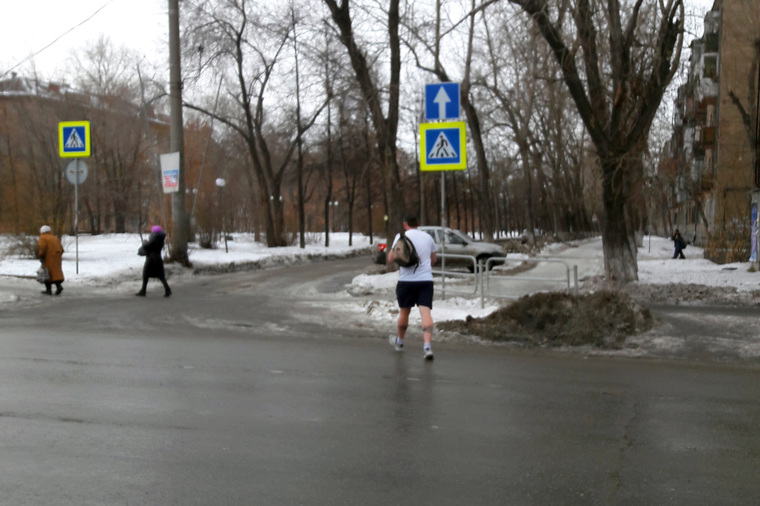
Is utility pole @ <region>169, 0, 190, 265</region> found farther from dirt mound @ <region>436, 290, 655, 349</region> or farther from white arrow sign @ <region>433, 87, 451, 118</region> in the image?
dirt mound @ <region>436, 290, 655, 349</region>

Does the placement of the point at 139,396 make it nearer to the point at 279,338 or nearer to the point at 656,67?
the point at 279,338

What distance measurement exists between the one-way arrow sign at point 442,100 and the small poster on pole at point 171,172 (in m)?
11.2

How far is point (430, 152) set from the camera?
1330cm

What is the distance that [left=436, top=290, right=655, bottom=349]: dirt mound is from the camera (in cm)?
1046

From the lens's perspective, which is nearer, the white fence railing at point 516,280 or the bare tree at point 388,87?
the white fence railing at point 516,280

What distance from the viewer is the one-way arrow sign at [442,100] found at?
13.1 metres

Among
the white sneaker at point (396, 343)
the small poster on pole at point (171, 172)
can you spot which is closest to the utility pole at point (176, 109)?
the small poster on pole at point (171, 172)

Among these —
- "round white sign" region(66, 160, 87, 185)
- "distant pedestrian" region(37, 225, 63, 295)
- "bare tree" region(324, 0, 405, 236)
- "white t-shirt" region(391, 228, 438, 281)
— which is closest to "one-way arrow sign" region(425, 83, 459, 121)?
"white t-shirt" region(391, 228, 438, 281)

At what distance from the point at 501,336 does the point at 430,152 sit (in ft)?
13.2

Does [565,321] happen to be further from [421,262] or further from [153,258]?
[153,258]

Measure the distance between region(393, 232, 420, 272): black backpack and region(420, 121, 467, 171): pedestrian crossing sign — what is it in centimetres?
437

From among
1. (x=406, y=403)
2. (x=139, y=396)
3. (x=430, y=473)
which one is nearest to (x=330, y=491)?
(x=430, y=473)

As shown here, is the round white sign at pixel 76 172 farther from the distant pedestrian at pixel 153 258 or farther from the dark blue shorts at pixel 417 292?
the dark blue shorts at pixel 417 292

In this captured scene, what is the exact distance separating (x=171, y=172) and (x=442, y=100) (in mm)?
11609
